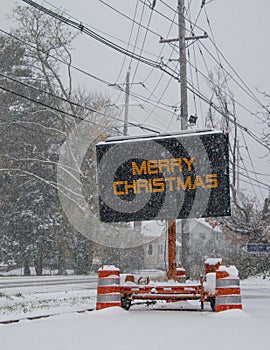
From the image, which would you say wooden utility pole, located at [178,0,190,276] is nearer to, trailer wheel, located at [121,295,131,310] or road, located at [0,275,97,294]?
road, located at [0,275,97,294]

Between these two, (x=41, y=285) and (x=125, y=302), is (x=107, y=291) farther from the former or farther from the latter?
(x=41, y=285)

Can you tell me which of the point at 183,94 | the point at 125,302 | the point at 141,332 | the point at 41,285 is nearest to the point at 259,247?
the point at 183,94

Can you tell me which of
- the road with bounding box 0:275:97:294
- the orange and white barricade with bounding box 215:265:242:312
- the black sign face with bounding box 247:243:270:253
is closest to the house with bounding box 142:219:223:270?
the road with bounding box 0:275:97:294

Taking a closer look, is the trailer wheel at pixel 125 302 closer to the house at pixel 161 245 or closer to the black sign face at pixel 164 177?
the black sign face at pixel 164 177

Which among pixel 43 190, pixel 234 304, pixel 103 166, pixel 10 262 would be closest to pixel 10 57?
pixel 43 190

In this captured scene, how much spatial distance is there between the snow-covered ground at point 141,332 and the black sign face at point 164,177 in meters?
2.23

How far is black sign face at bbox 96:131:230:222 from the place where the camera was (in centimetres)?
→ 1041

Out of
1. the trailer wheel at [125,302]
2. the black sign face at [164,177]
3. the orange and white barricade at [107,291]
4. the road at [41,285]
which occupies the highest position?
the black sign face at [164,177]

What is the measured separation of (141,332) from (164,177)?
4.18 m

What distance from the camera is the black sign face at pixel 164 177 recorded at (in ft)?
34.2

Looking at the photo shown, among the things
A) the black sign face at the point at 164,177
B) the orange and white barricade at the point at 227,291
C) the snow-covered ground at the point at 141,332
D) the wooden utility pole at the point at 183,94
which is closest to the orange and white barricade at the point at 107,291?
the snow-covered ground at the point at 141,332

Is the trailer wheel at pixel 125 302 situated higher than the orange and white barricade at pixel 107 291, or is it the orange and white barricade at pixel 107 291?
the orange and white barricade at pixel 107 291

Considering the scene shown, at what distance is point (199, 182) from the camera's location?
10453 millimetres

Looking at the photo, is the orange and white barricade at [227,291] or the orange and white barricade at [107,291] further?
the orange and white barricade at [107,291]
